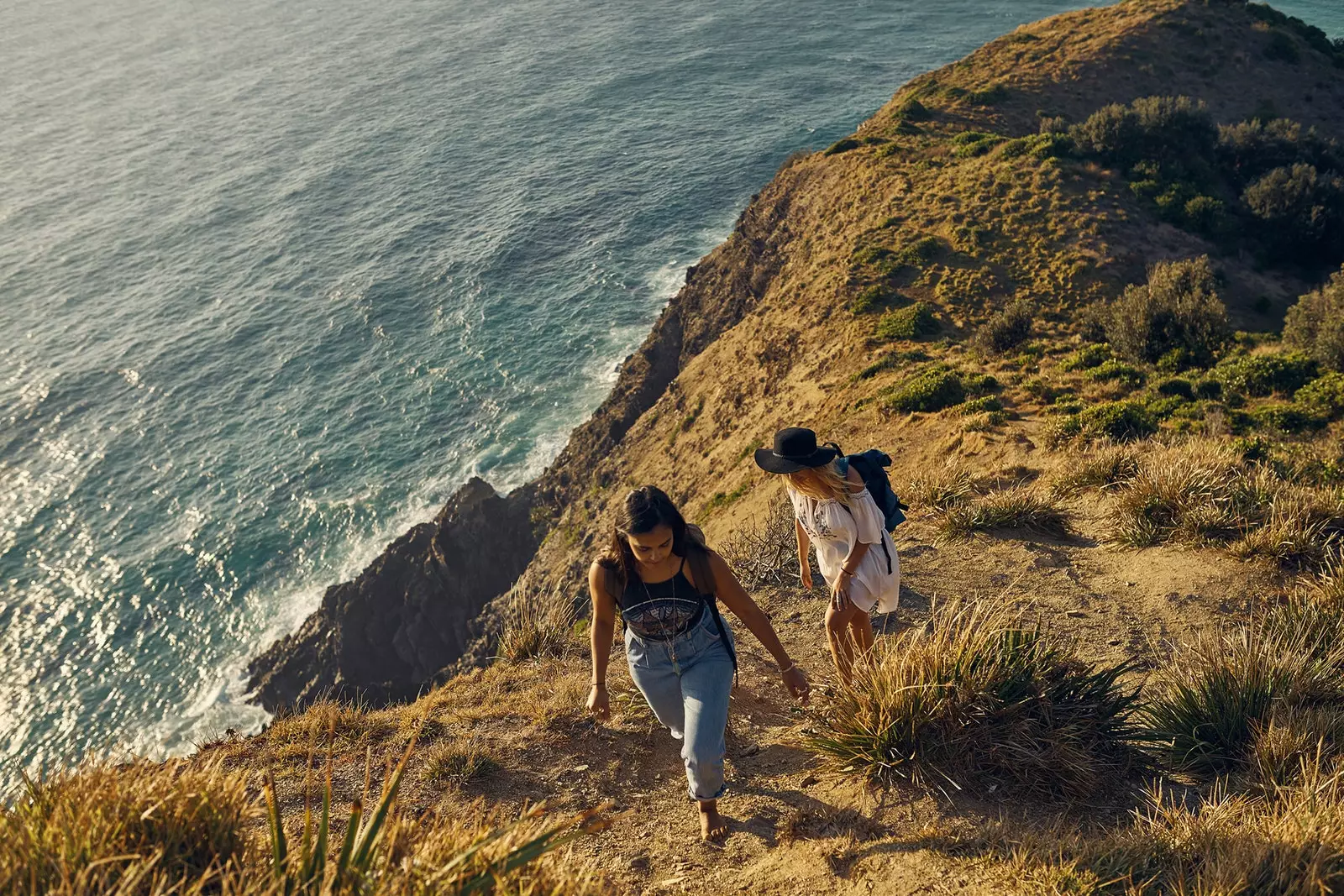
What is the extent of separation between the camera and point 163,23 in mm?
115938

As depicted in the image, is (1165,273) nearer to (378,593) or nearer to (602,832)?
(602,832)

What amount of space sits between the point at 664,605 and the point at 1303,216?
3094cm

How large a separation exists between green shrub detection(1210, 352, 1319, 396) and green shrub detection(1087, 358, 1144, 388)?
4.63ft

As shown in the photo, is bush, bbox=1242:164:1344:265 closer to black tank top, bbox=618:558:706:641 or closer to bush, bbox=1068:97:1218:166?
bush, bbox=1068:97:1218:166

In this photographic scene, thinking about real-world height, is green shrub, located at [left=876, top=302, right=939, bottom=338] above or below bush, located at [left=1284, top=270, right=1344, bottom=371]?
below

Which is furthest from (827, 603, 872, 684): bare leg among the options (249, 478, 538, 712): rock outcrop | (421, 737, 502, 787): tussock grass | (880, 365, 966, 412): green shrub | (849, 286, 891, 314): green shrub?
(249, 478, 538, 712): rock outcrop

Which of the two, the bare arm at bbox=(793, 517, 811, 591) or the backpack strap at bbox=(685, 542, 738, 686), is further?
the bare arm at bbox=(793, 517, 811, 591)

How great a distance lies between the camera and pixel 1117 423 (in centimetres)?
1275

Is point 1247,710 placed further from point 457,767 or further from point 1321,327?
point 1321,327

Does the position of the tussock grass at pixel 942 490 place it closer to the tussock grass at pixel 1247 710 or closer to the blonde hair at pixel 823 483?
the tussock grass at pixel 1247 710

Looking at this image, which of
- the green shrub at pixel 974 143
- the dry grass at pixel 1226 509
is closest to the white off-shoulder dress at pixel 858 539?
the dry grass at pixel 1226 509

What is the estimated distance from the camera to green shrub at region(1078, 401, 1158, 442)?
1260 cm

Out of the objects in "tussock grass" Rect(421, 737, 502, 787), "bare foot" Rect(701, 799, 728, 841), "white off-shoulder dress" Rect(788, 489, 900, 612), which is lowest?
"tussock grass" Rect(421, 737, 502, 787)

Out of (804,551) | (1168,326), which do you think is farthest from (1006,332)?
(804,551)
